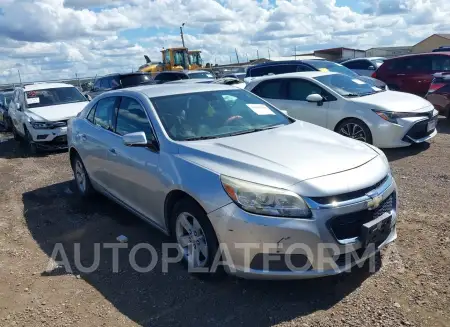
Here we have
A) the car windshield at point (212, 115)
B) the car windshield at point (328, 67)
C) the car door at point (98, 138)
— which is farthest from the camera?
the car windshield at point (328, 67)

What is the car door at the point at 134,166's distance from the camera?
407cm

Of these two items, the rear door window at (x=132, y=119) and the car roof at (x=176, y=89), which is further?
the car roof at (x=176, y=89)

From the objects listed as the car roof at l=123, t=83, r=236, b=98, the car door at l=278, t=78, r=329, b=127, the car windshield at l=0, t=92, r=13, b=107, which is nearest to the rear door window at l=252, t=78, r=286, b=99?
the car door at l=278, t=78, r=329, b=127

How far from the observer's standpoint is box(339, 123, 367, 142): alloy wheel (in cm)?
774

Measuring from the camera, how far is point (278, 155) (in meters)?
3.56

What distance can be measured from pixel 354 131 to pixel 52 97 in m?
7.97

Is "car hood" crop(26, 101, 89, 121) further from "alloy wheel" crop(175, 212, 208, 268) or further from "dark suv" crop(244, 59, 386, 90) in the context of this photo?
"alloy wheel" crop(175, 212, 208, 268)

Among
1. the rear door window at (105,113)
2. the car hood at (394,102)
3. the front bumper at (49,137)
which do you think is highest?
the rear door window at (105,113)

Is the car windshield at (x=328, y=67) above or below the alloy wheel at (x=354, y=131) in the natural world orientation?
above

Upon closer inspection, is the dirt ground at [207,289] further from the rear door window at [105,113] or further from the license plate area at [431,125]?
the license plate area at [431,125]

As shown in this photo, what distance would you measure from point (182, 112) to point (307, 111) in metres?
4.60

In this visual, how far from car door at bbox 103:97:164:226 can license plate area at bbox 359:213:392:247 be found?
5.79 feet

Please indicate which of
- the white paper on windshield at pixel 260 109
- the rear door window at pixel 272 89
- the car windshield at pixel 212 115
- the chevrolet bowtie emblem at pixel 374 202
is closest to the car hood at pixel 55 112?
the rear door window at pixel 272 89

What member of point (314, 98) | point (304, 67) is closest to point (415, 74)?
point (304, 67)
